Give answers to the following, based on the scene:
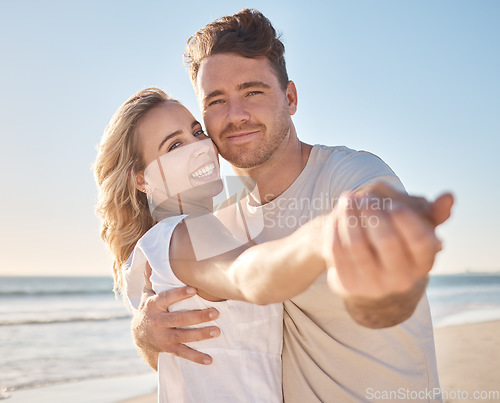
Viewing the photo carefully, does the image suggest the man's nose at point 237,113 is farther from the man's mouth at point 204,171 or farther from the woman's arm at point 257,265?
the woman's arm at point 257,265

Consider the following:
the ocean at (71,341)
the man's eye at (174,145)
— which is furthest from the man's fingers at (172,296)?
the ocean at (71,341)

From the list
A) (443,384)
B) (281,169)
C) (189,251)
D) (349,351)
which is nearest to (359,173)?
(281,169)

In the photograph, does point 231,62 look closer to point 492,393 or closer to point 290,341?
point 290,341

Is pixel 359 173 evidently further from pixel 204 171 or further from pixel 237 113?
pixel 237 113

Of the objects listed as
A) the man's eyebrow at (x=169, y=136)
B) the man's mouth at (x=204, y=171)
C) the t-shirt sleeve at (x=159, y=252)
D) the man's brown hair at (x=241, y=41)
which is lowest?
the t-shirt sleeve at (x=159, y=252)

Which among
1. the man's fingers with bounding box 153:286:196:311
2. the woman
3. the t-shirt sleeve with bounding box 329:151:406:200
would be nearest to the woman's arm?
the woman

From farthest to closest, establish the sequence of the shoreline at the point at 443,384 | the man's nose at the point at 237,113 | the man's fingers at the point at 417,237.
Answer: the shoreline at the point at 443,384 < the man's nose at the point at 237,113 < the man's fingers at the point at 417,237

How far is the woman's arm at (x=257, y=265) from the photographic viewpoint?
1.12 meters

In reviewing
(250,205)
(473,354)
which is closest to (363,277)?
(250,205)

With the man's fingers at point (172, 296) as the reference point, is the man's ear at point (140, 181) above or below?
above

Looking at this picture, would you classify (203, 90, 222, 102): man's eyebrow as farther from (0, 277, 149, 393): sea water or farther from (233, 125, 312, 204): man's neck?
(0, 277, 149, 393): sea water

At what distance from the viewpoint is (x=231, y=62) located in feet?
10.6

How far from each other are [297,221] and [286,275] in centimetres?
149

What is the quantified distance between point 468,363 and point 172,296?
726 cm
